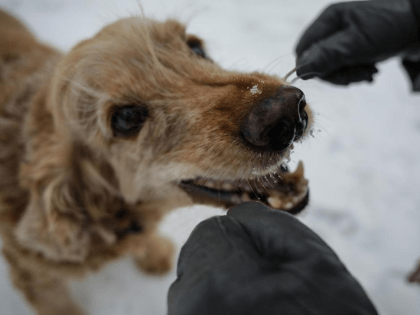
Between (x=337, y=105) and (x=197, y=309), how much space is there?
3.37m

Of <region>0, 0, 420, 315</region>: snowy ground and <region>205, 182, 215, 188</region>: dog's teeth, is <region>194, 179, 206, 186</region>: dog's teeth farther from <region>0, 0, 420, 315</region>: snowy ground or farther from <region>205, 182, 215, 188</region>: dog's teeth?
<region>0, 0, 420, 315</region>: snowy ground

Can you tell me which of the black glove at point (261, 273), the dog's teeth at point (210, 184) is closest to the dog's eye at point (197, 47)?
the dog's teeth at point (210, 184)

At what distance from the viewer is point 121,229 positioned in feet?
6.82

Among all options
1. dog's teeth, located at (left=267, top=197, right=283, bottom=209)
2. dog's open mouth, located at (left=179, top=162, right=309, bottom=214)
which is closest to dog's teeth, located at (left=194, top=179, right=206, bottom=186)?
dog's open mouth, located at (left=179, top=162, right=309, bottom=214)

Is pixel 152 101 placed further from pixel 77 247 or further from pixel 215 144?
pixel 77 247

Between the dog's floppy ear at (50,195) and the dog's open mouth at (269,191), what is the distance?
→ 0.96 metres

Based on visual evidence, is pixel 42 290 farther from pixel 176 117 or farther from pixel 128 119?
pixel 176 117

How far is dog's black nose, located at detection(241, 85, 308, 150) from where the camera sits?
3.81 feet

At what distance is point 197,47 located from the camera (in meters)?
2.02

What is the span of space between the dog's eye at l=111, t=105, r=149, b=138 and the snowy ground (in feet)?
1.91

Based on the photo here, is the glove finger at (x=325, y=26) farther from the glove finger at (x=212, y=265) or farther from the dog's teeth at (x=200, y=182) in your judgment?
the glove finger at (x=212, y=265)

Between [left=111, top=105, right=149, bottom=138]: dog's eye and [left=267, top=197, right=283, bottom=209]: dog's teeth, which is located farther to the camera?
[left=111, top=105, right=149, bottom=138]: dog's eye

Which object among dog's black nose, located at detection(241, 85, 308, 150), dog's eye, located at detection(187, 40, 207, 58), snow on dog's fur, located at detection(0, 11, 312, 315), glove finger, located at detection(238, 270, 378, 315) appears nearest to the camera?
glove finger, located at detection(238, 270, 378, 315)

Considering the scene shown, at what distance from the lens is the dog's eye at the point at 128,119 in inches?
64.2
